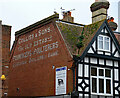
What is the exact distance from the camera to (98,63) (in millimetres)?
25250

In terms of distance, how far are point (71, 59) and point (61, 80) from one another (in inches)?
84.5

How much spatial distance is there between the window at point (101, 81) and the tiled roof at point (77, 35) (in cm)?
222

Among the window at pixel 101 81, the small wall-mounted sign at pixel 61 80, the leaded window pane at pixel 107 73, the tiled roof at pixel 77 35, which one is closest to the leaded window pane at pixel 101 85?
the window at pixel 101 81

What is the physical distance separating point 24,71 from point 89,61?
325 inches

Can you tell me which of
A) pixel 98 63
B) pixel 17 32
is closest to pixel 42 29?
pixel 17 32

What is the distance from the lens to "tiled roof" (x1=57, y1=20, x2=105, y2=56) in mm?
24516

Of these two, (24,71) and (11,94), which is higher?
(24,71)

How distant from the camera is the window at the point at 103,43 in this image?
25.4 m

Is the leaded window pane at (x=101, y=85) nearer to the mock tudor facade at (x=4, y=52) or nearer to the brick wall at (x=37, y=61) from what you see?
the brick wall at (x=37, y=61)

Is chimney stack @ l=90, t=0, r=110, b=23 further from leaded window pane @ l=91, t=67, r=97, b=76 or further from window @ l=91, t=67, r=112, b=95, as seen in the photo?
leaded window pane @ l=91, t=67, r=97, b=76

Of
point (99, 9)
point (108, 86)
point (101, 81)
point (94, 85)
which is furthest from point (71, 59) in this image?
point (99, 9)

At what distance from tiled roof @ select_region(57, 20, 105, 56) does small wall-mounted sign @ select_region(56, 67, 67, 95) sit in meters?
1.86

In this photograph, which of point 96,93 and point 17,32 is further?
point 17,32

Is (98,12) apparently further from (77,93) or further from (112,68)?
(77,93)
